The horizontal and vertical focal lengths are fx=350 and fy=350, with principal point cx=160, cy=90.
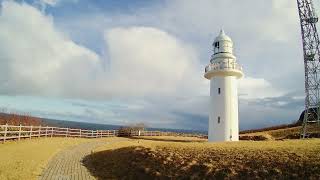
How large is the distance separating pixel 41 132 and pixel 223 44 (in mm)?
19516

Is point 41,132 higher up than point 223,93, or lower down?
lower down

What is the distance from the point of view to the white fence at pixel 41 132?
2653 centimetres

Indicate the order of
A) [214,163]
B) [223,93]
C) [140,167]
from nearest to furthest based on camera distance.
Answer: [214,163] → [140,167] → [223,93]

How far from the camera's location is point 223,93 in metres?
30.4

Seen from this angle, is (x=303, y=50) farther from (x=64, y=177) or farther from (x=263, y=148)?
(x=64, y=177)

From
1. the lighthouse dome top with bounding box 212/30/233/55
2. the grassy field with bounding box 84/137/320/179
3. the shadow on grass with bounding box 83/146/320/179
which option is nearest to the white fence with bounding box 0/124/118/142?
the grassy field with bounding box 84/137/320/179

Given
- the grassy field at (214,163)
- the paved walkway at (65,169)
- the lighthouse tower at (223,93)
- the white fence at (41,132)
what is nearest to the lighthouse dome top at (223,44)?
the lighthouse tower at (223,93)

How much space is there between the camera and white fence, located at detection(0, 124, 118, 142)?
2653 centimetres

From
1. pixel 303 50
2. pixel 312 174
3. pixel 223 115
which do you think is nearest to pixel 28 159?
pixel 312 174

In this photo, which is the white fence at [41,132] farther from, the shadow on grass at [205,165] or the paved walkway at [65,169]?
the shadow on grass at [205,165]

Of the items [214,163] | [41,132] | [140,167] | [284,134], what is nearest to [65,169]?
[140,167]

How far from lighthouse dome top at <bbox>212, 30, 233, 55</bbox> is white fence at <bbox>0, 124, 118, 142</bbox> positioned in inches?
712

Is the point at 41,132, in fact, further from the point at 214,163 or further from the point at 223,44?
the point at 214,163

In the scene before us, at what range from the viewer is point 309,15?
35.8m
